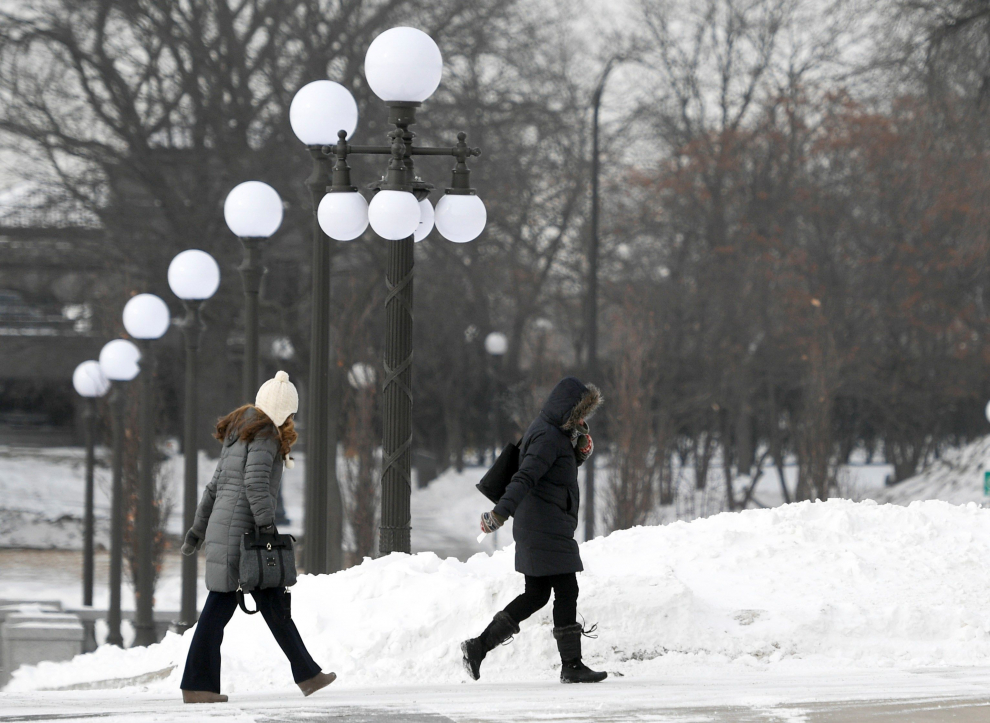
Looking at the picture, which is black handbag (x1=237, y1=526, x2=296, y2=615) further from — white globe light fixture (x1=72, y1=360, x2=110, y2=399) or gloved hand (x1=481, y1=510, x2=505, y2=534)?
white globe light fixture (x1=72, y1=360, x2=110, y2=399)

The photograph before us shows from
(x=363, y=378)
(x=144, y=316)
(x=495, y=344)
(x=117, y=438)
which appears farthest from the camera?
(x=495, y=344)

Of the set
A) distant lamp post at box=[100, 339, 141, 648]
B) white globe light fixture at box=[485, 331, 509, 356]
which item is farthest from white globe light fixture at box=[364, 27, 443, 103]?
white globe light fixture at box=[485, 331, 509, 356]

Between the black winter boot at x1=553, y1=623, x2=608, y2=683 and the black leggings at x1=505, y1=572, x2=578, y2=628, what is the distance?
0.13 ft

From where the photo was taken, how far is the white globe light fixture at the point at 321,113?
8.65 metres

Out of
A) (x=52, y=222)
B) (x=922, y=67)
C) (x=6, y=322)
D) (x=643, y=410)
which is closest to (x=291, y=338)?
(x=52, y=222)

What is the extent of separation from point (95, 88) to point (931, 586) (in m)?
19.9

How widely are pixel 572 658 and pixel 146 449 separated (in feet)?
22.2

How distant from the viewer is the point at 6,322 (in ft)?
93.9

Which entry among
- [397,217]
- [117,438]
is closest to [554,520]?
[397,217]

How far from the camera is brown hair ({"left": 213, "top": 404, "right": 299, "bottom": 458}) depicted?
5883 millimetres

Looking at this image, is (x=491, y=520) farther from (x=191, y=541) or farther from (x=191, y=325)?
(x=191, y=325)

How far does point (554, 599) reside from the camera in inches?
257

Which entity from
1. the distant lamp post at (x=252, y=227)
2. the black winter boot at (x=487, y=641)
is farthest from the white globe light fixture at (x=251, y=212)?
the black winter boot at (x=487, y=641)

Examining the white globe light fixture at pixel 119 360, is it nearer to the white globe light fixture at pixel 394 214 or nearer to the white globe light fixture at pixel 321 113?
the white globe light fixture at pixel 321 113
